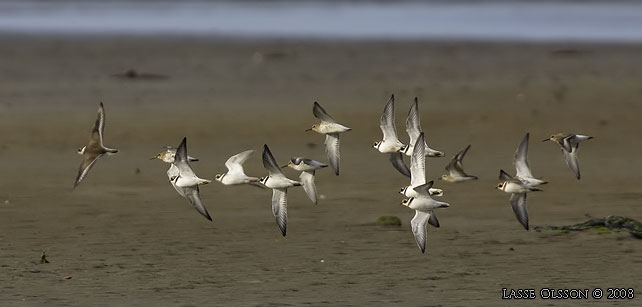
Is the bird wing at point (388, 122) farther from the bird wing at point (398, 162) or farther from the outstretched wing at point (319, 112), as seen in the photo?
the outstretched wing at point (319, 112)

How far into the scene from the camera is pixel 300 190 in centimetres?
2217

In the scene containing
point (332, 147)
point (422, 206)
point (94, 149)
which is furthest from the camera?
point (332, 147)

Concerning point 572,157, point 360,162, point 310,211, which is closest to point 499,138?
point 360,162

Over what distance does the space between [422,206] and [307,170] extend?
8.67 ft

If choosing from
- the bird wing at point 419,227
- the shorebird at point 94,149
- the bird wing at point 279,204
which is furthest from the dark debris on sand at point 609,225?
the shorebird at point 94,149

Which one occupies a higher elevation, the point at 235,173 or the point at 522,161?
the point at 522,161

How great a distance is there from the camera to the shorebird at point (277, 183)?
15340 mm

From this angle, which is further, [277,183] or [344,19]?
[344,19]

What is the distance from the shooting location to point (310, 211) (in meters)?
20.7

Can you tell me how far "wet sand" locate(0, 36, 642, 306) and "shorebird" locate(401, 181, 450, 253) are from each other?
0.76 m

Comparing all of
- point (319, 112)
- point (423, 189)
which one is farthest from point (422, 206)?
point (319, 112)

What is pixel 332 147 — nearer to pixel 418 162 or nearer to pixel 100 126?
pixel 418 162

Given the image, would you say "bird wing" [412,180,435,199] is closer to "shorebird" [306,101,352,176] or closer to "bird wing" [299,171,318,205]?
"shorebird" [306,101,352,176]

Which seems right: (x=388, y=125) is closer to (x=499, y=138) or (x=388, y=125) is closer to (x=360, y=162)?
(x=360, y=162)
